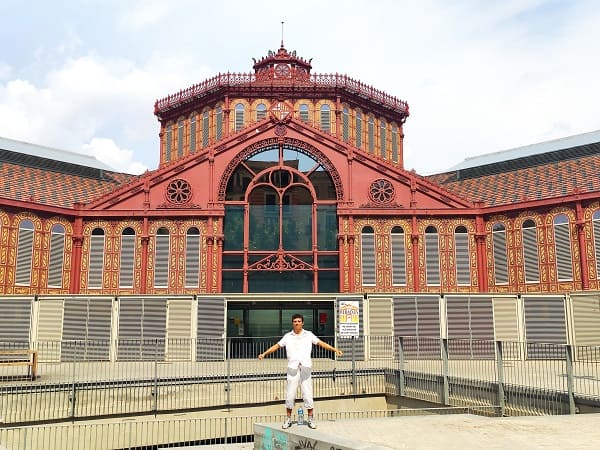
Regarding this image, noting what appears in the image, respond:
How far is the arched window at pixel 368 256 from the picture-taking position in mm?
31406

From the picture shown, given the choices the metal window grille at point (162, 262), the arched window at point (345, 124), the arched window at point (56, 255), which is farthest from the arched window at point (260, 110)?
the arched window at point (56, 255)

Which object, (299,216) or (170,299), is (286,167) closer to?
(299,216)

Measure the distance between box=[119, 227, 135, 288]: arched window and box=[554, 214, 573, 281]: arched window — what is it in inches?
907

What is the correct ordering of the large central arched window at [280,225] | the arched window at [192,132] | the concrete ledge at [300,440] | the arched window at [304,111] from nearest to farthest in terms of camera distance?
the concrete ledge at [300,440]
the large central arched window at [280,225]
the arched window at [304,111]
the arched window at [192,132]

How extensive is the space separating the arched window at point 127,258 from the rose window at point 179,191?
298cm

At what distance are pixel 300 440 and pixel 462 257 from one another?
2434 cm

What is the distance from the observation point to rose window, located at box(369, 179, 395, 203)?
107 feet

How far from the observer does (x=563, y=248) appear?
2978 cm

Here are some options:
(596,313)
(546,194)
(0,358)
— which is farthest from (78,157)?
(596,313)

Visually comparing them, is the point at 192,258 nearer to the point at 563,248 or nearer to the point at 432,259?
the point at 432,259

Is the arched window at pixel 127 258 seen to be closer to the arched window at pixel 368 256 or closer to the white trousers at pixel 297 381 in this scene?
the arched window at pixel 368 256

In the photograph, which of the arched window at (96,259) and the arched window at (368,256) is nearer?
the arched window at (368,256)

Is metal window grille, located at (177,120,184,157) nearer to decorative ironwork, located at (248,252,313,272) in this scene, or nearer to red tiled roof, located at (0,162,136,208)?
red tiled roof, located at (0,162,136,208)

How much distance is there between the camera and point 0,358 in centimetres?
2352
